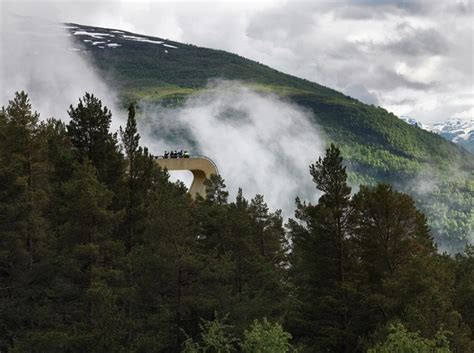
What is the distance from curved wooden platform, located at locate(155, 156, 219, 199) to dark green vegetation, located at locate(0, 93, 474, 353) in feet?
56.2

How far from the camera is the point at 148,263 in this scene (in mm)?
30781

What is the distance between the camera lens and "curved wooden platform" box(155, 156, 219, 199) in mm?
55969

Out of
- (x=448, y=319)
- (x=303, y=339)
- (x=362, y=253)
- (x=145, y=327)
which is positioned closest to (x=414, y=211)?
(x=362, y=253)

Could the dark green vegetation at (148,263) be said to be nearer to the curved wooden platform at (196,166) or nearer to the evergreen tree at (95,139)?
the evergreen tree at (95,139)

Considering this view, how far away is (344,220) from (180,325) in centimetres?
994

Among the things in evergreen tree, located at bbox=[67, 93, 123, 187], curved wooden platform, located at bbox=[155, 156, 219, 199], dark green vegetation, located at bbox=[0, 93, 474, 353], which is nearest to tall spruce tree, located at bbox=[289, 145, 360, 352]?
dark green vegetation, located at bbox=[0, 93, 474, 353]

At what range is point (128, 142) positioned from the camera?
38281 millimetres

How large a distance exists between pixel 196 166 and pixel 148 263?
95.1ft

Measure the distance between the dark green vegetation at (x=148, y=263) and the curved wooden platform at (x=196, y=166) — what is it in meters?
17.1

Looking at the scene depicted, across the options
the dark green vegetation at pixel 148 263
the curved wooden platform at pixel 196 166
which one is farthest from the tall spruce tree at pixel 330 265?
the curved wooden platform at pixel 196 166

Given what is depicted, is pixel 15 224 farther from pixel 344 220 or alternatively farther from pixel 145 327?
pixel 344 220

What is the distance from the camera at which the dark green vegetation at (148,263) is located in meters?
29.3

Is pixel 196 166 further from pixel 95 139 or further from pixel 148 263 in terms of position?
pixel 148 263

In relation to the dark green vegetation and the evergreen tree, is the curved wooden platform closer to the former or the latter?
the dark green vegetation
